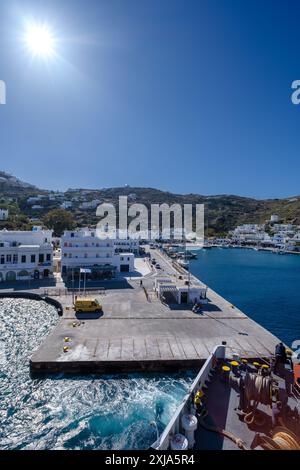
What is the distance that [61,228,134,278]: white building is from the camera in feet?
151

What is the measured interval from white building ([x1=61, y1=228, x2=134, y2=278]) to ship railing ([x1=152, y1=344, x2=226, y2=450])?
33197 mm

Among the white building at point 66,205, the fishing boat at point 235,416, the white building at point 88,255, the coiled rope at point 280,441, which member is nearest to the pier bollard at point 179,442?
the fishing boat at point 235,416

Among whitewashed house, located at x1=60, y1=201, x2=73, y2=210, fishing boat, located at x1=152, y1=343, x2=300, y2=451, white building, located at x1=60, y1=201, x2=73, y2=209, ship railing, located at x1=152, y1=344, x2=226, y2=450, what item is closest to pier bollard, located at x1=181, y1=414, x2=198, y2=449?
fishing boat, located at x1=152, y1=343, x2=300, y2=451

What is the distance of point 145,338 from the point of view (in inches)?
921

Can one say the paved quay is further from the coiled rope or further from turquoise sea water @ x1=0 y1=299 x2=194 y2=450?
the coiled rope

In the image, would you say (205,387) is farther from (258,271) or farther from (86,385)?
(258,271)

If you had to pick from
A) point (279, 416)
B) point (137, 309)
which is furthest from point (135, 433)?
point (137, 309)

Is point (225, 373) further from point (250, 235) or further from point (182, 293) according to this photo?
point (250, 235)

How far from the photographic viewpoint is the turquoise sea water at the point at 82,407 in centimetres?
1388

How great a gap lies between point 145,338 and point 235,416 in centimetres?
1288

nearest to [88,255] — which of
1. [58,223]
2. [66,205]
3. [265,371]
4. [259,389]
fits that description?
[265,371]

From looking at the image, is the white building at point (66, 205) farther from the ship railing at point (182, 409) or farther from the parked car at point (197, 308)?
the ship railing at point (182, 409)

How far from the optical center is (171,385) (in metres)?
18.7
